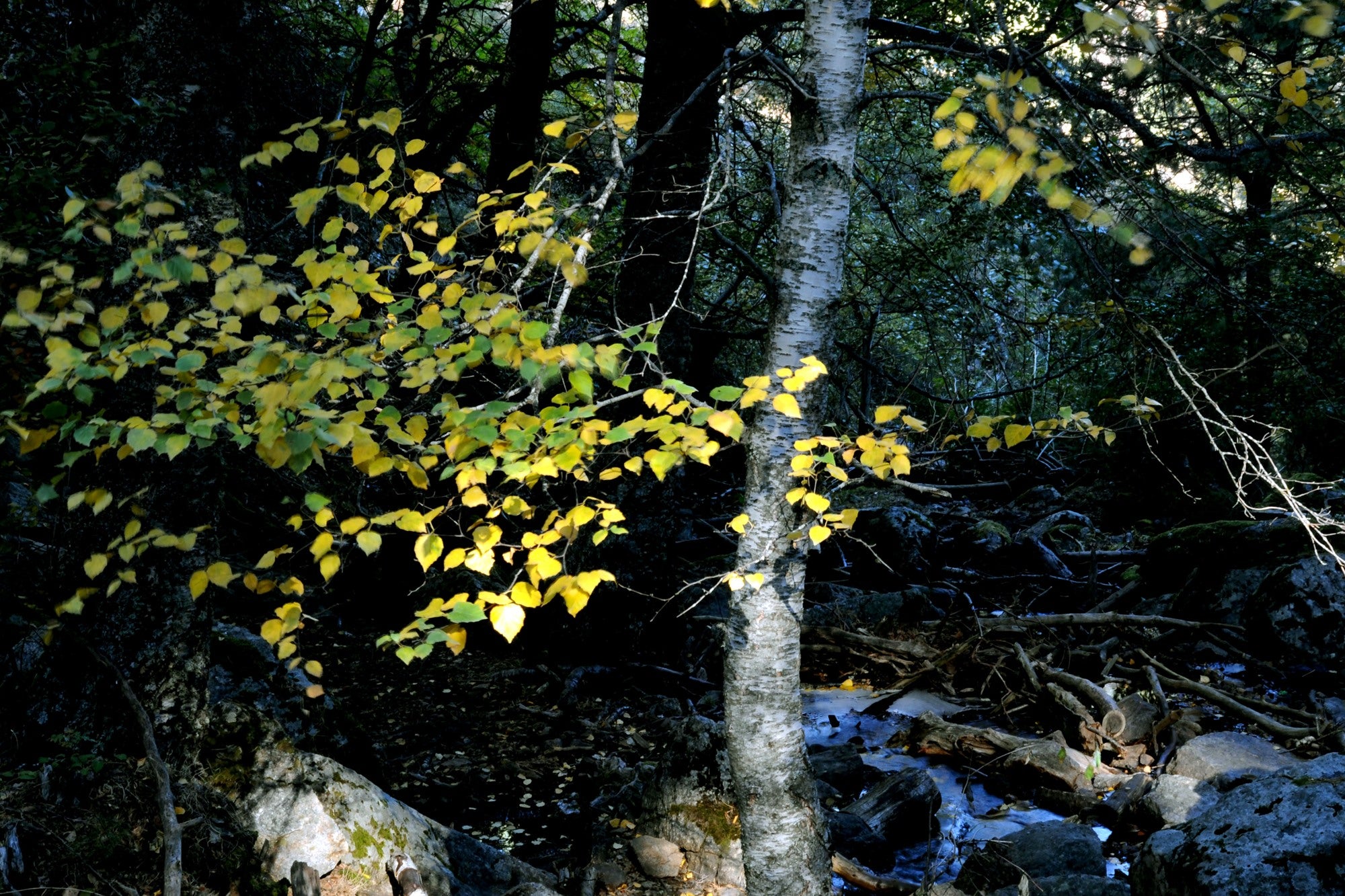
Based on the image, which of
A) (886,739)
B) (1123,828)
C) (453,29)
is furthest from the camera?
(453,29)

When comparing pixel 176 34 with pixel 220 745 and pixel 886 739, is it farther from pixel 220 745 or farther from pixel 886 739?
pixel 886 739

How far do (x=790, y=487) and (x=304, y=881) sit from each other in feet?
9.24

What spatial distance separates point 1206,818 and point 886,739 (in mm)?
3591

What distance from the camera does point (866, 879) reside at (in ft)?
16.5

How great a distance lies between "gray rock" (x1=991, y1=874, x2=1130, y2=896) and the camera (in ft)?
14.6

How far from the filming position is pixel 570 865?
531cm

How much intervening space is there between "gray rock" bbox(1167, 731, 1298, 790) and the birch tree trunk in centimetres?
371

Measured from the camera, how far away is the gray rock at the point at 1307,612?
782cm

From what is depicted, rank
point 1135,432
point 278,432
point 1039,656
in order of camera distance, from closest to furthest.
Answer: point 278,432 → point 1039,656 → point 1135,432

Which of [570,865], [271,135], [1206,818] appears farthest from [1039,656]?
[271,135]

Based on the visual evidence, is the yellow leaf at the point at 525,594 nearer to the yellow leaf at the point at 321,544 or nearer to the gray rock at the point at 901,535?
the yellow leaf at the point at 321,544

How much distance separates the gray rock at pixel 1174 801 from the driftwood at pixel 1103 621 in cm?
260

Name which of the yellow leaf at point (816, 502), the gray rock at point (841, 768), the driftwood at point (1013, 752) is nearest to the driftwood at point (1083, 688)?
the driftwood at point (1013, 752)

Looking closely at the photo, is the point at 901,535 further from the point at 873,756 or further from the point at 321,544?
the point at 321,544
